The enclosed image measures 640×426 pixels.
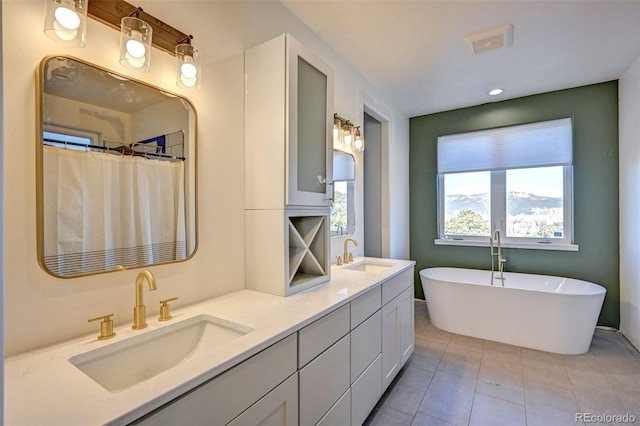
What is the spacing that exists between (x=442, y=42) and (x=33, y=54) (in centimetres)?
255

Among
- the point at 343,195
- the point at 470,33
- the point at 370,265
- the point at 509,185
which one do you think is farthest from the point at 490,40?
the point at 370,265

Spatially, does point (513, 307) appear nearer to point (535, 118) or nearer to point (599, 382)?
point (599, 382)

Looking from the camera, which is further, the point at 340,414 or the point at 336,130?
the point at 336,130

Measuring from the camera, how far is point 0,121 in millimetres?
501

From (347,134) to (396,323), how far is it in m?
1.61

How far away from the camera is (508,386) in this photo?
2.14 metres

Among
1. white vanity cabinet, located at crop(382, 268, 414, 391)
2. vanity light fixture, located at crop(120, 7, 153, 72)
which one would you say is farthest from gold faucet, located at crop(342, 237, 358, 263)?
vanity light fixture, located at crop(120, 7, 153, 72)

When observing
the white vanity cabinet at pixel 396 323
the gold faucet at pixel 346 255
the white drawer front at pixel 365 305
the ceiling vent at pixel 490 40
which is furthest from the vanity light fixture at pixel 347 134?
the white drawer front at pixel 365 305

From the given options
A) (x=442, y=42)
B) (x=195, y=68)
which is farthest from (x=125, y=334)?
(x=442, y=42)

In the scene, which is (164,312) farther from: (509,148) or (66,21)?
(509,148)

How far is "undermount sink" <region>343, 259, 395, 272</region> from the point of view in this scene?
249cm

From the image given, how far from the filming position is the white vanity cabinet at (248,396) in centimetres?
78

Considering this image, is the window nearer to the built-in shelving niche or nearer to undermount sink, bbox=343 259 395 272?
undermount sink, bbox=343 259 395 272

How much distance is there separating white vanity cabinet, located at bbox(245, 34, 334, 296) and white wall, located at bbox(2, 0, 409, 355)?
7 cm
